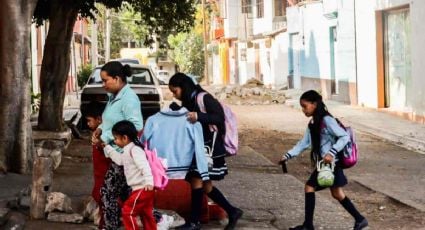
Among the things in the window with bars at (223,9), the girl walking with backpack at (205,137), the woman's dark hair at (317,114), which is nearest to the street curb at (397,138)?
the woman's dark hair at (317,114)

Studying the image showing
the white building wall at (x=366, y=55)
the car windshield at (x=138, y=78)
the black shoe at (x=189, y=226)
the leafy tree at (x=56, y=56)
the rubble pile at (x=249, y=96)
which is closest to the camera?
the black shoe at (x=189, y=226)

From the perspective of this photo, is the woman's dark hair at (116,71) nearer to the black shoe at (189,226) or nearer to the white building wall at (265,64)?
the black shoe at (189,226)

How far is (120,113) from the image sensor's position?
21.6 ft

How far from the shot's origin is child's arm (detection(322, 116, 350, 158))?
6.86m

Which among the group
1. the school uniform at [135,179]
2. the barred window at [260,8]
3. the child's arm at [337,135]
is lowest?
the school uniform at [135,179]

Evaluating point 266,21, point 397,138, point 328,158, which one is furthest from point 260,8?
point 328,158

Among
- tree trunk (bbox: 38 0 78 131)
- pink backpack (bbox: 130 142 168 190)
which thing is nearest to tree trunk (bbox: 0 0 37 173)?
pink backpack (bbox: 130 142 168 190)

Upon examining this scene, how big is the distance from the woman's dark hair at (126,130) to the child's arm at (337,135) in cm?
184

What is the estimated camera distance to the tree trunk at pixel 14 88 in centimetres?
950

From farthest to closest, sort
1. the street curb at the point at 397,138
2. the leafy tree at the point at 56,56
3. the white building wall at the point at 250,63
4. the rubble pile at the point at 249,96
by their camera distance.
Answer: the white building wall at the point at 250,63 → the rubble pile at the point at 249,96 → the street curb at the point at 397,138 → the leafy tree at the point at 56,56

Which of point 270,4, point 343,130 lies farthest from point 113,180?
point 270,4

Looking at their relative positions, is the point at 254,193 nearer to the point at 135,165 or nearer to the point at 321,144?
the point at 321,144

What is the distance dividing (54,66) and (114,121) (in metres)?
8.04

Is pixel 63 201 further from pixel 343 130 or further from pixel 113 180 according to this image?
pixel 343 130
